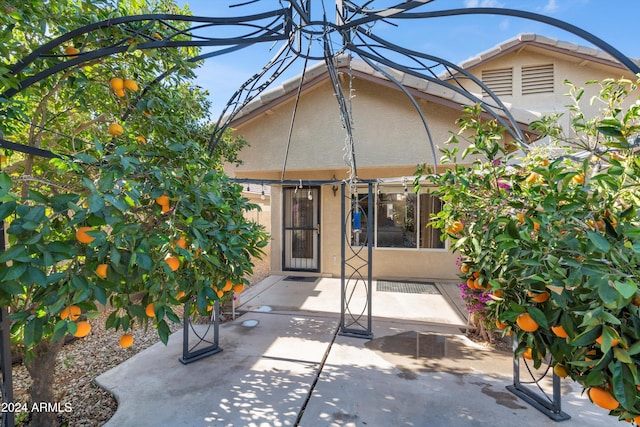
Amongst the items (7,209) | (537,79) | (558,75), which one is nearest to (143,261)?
(7,209)

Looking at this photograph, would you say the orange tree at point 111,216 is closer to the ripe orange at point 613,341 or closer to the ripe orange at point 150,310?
the ripe orange at point 150,310

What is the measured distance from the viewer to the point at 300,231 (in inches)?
367

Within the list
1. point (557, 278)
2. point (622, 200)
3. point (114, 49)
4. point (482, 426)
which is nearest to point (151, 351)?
point (114, 49)

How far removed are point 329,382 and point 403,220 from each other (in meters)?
5.79

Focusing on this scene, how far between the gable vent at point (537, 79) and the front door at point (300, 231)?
289 inches

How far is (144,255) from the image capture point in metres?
1.45

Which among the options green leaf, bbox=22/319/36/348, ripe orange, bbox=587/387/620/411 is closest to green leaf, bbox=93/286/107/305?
green leaf, bbox=22/319/36/348

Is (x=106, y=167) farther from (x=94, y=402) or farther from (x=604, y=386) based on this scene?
(x=94, y=402)

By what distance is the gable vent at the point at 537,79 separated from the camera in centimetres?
909

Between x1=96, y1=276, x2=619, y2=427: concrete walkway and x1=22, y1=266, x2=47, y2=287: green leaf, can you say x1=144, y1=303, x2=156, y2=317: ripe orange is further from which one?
x1=96, y1=276, x2=619, y2=427: concrete walkway

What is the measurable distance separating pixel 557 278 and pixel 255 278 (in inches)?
334

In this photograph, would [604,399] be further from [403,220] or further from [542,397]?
[403,220]

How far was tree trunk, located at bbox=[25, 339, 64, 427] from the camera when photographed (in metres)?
2.87

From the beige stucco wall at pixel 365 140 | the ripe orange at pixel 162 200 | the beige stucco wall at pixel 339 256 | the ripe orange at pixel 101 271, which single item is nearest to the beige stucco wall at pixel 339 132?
the beige stucco wall at pixel 365 140
